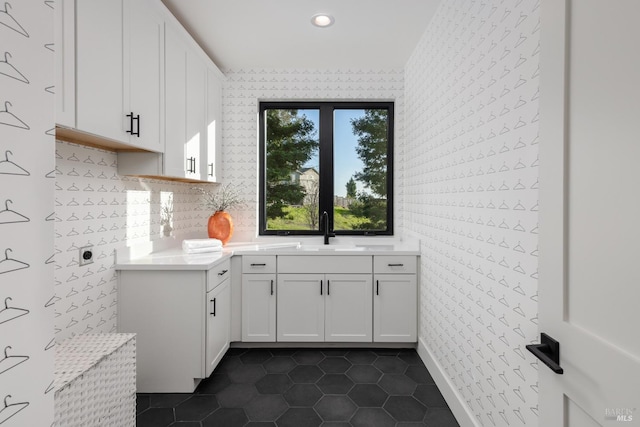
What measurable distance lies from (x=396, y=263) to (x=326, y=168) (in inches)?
47.2

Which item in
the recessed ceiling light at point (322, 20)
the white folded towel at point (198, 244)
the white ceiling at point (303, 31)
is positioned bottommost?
the white folded towel at point (198, 244)

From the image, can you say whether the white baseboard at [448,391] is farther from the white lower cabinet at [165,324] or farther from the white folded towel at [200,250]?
the white folded towel at [200,250]

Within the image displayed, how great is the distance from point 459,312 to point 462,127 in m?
1.05

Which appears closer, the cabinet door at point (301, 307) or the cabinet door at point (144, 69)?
the cabinet door at point (144, 69)

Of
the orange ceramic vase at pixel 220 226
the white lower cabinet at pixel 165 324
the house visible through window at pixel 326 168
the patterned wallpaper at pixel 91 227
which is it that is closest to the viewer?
the patterned wallpaper at pixel 91 227

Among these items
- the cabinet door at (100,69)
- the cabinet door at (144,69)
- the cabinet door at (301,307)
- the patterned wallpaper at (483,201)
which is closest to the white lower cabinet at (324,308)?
the cabinet door at (301,307)

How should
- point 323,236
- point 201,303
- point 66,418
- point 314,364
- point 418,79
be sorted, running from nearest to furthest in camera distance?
point 66,418, point 201,303, point 314,364, point 418,79, point 323,236

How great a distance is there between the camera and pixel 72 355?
1.46 meters

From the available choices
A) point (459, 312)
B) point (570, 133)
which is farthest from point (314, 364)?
point (570, 133)

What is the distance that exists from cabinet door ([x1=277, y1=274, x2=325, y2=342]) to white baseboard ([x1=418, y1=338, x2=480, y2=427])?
0.84m

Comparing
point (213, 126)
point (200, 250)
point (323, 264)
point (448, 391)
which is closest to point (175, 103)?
point (213, 126)

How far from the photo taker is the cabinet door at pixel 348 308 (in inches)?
106

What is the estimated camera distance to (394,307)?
8.86ft

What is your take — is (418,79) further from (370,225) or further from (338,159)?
(370,225)
